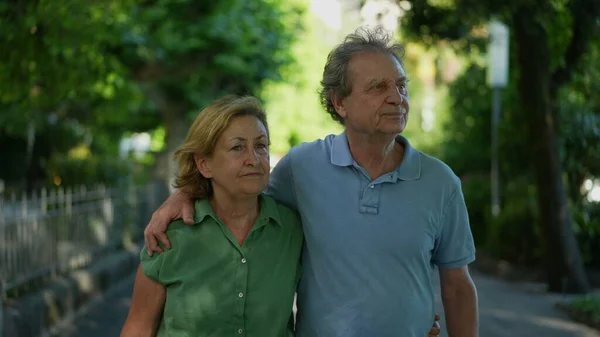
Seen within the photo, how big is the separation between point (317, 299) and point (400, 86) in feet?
2.45

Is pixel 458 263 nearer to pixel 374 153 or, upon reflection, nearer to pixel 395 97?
pixel 374 153

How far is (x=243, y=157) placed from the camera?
3574mm

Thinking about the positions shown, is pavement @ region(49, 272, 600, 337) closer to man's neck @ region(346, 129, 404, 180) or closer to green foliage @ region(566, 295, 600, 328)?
green foliage @ region(566, 295, 600, 328)

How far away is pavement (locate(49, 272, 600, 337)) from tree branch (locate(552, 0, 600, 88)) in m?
2.51

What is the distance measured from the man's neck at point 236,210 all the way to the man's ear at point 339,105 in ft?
1.45

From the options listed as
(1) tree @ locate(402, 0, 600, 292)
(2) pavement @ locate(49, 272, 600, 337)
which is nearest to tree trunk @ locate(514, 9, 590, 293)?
(1) tree @ locate(402, 0, 600, 292)

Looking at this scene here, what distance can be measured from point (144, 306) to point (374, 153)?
0.90 m

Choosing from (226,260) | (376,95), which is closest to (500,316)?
(376,95)

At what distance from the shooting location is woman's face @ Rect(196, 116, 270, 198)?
11.7ft

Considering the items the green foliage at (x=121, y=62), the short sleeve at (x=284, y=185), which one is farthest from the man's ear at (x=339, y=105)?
the green foliage at (x=121, y=62)

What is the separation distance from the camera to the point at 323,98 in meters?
4.03

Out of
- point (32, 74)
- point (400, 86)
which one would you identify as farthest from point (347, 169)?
point (32, 74)

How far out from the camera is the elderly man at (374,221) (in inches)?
141

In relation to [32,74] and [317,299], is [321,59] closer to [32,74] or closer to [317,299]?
[32,74]
